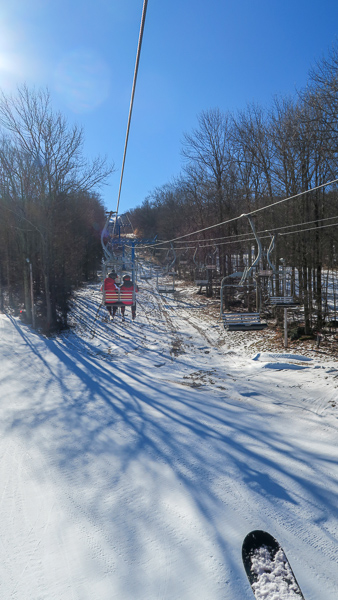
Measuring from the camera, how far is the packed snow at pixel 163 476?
12.9 ft

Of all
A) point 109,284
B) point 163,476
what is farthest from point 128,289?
point 163,476

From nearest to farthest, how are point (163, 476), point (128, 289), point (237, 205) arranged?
point (163, 476)
point (128, 289)
point (237, 205)

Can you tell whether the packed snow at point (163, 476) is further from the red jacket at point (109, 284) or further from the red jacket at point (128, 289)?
the red jacket at point (109, 284)

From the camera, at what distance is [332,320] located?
1684 cm

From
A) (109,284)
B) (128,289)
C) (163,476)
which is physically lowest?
(163,476)

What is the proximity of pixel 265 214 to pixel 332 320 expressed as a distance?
256 inches

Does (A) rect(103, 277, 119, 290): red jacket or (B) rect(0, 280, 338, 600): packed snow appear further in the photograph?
(A) rect(103, 277, 119, 290): red jacket

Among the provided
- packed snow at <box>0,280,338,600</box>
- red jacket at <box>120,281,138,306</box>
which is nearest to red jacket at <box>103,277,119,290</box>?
red jacket at <box>120,281,138,306</box>

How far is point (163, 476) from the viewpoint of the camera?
5.81 meters

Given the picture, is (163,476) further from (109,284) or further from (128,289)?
(109,284)

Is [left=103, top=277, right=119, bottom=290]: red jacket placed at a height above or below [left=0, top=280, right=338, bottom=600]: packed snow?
above

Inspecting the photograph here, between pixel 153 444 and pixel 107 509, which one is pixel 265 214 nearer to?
pixel 153 444

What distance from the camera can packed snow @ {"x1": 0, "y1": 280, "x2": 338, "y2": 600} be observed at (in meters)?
3.92

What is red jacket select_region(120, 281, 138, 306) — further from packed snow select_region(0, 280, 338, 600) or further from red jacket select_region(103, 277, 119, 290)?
packed snow select_region(0, 280, 338, 600)
